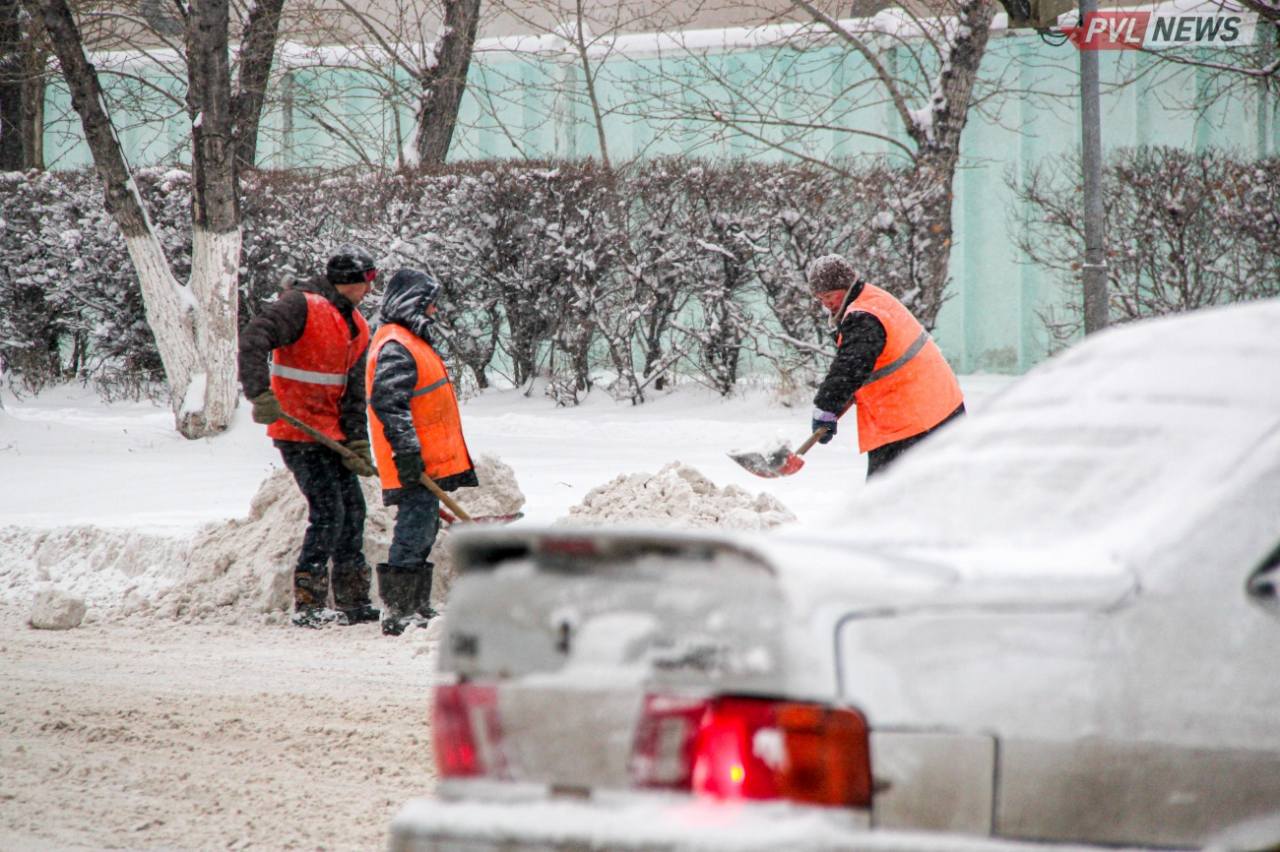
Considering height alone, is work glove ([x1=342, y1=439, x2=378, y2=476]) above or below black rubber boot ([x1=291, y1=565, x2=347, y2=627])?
above

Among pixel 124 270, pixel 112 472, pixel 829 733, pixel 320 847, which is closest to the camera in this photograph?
pixel 829 733

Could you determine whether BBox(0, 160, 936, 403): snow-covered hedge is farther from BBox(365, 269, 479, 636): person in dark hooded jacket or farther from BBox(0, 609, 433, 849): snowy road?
BBox(0, 609, 433, 849): snowy road

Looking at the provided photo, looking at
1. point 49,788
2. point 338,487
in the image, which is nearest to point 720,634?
point 49,788

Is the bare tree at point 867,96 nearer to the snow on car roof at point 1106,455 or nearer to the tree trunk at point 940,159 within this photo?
the tree trunk at point 940,159

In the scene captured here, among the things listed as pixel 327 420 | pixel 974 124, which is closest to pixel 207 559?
pixel 327 420

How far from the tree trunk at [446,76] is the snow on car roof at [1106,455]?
40.5 ft

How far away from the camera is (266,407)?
20.6 ft

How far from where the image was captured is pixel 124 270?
46.2 feet

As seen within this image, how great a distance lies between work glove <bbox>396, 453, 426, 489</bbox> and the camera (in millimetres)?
6184

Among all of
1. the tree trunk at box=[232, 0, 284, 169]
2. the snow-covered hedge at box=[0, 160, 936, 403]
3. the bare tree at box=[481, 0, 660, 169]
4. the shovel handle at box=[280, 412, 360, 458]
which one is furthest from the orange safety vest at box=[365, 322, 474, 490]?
the bare tree at box=[481, 0, 660, 169]

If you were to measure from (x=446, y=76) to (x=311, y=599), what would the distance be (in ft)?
27.5

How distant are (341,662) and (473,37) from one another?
376 inches

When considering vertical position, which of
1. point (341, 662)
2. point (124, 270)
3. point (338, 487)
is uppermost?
point (124, 270)

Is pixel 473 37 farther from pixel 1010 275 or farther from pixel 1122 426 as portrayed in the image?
pixel 1122 426
